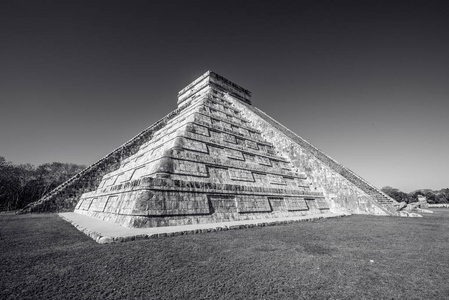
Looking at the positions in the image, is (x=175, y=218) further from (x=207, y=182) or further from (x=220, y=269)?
(x=220, y=269)

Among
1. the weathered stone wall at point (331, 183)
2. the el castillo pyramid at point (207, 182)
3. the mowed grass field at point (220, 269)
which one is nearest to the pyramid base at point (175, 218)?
the el castillo pyramid at point (207, 182)

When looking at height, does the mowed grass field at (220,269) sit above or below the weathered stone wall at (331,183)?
below

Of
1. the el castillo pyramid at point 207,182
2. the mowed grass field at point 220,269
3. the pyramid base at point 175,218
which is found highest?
the el castillo pyramid at point 207,182

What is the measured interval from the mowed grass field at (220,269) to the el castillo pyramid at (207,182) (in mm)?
1850

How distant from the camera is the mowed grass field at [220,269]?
2451 mm

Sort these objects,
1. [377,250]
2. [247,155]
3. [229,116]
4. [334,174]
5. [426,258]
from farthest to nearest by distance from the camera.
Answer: [229,116], [334,174], [247,155], [377,250], [426,258]

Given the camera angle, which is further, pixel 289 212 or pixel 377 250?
pixel 289 212

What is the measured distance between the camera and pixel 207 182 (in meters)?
7.62

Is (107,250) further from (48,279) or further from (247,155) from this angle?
(247,155)

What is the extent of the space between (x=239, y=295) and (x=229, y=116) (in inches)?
474

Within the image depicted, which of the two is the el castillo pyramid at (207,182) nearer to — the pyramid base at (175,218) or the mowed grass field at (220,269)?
the pyramid base at (175,218)

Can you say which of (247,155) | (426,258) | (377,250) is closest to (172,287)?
(377,250)

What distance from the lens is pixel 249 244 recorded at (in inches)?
175

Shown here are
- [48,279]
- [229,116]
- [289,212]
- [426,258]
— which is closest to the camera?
[48,279]
